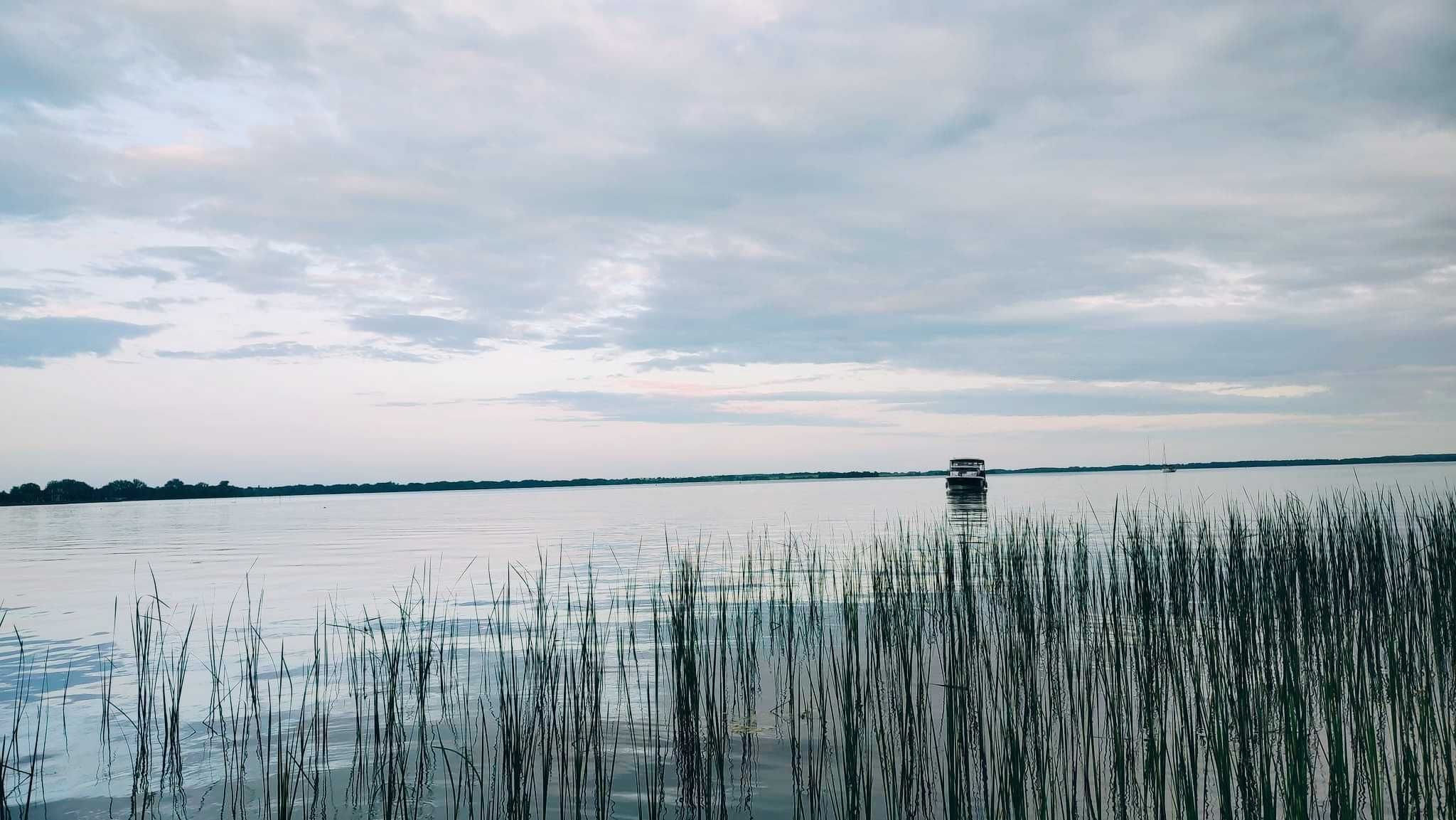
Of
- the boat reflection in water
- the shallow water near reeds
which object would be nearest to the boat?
the boat reflection in water

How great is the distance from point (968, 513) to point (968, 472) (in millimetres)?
24346

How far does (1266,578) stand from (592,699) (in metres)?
6.29

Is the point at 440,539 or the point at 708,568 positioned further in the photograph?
the point at 440,539

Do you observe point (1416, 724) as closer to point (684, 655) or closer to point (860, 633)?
point (684, 655)

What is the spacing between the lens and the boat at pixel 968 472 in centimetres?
5353

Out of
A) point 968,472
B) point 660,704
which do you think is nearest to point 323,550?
point 660,704

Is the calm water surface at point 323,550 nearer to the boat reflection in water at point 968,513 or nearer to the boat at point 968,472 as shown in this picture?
the boat reflection in water at point 968,513

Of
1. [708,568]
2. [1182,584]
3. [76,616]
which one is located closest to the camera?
[1182,584]

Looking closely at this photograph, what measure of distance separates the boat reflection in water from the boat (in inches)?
8.0

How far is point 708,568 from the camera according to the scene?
1623 cm


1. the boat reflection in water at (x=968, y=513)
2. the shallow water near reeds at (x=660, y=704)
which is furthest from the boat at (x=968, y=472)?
the shallow water near reeds at (x=660, y=704)

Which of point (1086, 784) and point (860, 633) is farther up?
point (1086, 784)

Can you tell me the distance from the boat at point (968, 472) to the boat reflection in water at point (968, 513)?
20 cm

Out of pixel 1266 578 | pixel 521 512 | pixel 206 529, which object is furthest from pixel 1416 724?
pixel 521 512
